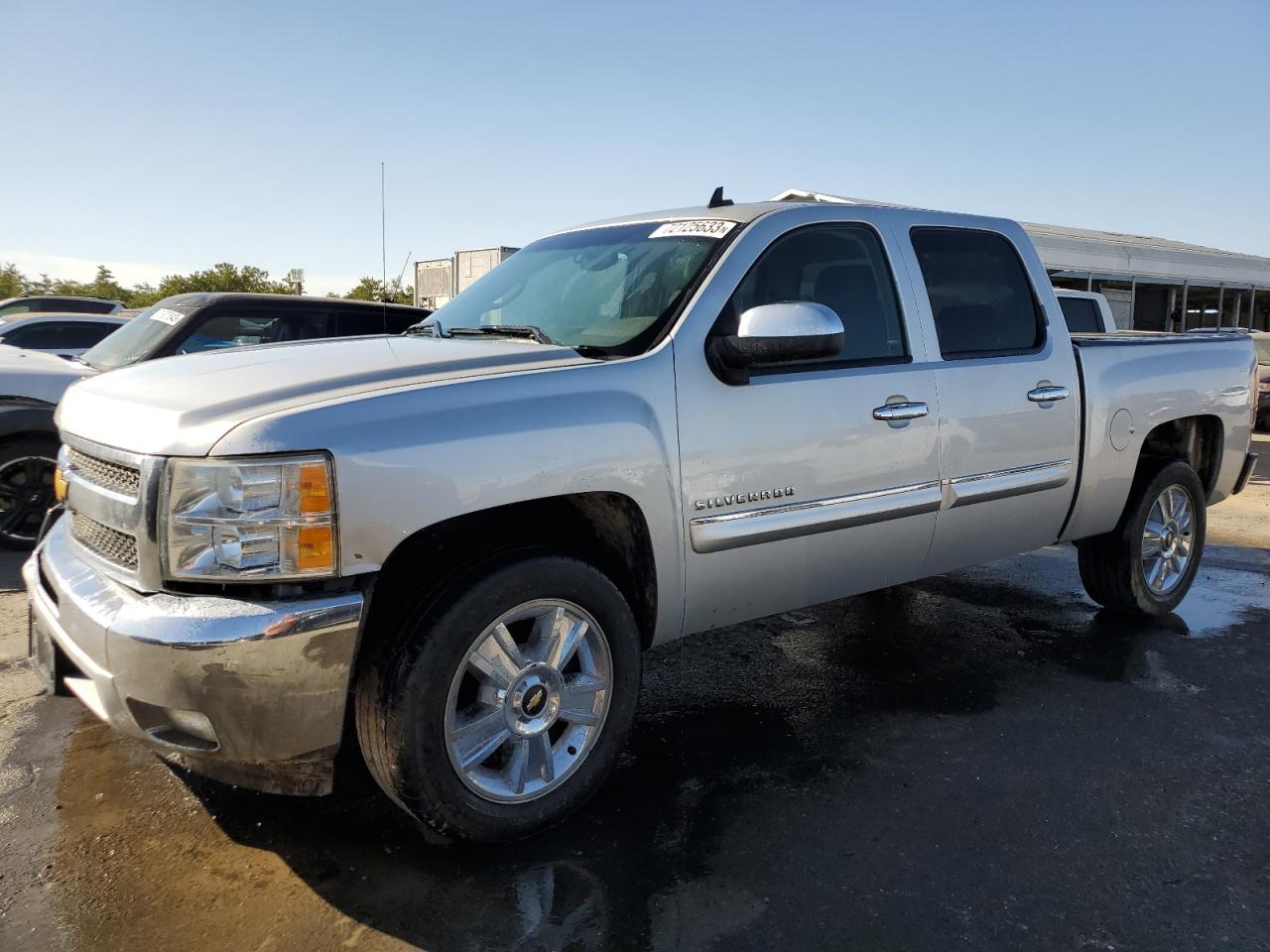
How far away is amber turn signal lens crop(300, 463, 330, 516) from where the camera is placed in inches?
90.8

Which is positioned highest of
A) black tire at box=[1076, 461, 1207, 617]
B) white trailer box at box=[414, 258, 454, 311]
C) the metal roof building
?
the metal roof building

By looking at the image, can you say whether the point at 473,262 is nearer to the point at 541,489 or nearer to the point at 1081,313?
the point at 1081,313

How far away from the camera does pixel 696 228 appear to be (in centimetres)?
354

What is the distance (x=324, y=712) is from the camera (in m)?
2.39

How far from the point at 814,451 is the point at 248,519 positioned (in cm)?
185

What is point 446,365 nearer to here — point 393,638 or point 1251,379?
point 393,638

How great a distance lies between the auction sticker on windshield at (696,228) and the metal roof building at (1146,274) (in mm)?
17124

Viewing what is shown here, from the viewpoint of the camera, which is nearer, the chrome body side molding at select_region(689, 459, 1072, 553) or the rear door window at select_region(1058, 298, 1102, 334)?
the chrome body side molding at select_region(689, 459, 1072, 553)

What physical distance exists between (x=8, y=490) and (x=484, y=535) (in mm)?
5073

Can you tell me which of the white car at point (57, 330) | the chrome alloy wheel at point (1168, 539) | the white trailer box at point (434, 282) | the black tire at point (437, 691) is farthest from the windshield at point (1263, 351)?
the white car at point (57, 330)

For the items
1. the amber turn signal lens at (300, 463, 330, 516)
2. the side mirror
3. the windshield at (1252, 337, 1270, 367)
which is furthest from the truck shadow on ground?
the windshield at (1252, 337, 1270, 367)

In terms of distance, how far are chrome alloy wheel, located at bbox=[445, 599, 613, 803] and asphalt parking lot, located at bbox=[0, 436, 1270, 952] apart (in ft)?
0.72

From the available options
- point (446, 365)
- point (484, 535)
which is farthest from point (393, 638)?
point (446, 365)

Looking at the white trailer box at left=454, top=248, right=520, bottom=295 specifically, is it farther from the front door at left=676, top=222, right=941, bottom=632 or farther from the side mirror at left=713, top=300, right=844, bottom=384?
the side mirror at left=713, top=300, right=844, bottom=384
